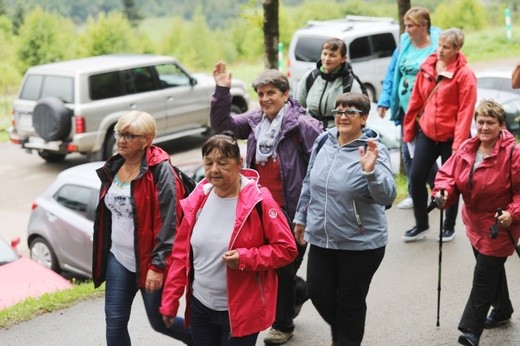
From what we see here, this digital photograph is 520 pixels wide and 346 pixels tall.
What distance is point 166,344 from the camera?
20.5 ft

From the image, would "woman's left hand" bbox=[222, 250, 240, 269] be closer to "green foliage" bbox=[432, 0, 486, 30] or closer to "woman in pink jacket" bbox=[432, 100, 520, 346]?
"woman in pink jacket" bbox=[432, 100, 520, 346]

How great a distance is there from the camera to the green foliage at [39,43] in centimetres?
3869

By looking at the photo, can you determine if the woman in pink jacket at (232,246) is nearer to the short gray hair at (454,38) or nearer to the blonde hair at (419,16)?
the short gray hair at (454,38)

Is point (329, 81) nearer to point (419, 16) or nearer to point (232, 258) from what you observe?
point (419, 16)

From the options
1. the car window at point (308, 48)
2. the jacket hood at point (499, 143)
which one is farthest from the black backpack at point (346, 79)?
the car window at point (308, 48)

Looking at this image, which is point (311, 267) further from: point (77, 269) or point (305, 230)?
point (77, 269)

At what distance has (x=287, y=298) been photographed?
594cm

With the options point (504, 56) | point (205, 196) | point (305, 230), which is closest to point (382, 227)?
point (305, 230)

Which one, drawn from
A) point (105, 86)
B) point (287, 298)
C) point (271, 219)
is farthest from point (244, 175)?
point (105, 86)

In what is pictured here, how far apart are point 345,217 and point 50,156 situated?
13.5 m

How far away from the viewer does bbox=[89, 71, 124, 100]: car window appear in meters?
A: 16.4

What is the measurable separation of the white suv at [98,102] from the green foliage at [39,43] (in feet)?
71.7

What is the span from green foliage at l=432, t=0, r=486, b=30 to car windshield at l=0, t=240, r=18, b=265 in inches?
1632

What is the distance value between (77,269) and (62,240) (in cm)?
40
